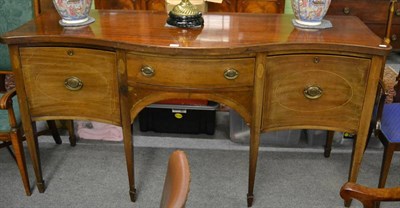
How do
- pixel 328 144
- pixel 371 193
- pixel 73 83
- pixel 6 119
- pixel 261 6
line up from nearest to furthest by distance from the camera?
pixel 371 193 → pixel 73 83 → pixel 6 119 → pixel 328 144 → pixel 261 6

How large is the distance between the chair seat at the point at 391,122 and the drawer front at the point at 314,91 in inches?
6.6

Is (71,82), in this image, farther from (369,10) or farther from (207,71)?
(369,10)

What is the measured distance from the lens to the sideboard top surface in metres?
1.55

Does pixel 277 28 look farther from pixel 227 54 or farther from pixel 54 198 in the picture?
pixel 54 198

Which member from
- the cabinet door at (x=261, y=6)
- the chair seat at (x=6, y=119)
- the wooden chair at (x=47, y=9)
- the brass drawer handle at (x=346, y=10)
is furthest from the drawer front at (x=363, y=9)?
the chair seat at (x=6, y=119)

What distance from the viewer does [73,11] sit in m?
1.71

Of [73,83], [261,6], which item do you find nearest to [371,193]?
[73,83]

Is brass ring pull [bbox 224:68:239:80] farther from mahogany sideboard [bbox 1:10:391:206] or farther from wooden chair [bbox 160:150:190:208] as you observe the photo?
wooden chair [bbox 160:150:190:208]

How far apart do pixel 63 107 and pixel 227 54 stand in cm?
75

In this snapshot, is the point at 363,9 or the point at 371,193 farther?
the point at 363,9

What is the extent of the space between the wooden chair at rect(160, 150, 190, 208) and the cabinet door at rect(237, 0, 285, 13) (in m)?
1.94

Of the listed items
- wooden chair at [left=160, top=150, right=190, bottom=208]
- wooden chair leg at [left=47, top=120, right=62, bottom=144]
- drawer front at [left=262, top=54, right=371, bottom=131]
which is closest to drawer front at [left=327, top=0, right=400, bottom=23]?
drawer front at [left=262, top=54, right=371, bottom=131]

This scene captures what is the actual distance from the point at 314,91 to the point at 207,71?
1.43 feet

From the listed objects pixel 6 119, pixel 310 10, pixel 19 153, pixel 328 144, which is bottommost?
pixel 328 144
